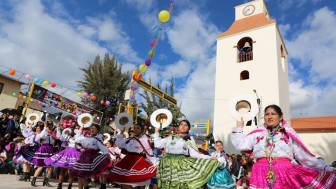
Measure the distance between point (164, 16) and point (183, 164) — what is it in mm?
6261

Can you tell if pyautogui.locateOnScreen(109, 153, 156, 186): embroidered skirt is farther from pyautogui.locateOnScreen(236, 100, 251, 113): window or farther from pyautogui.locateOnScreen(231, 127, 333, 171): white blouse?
pyautogui.locateOnScreen(231, 127, 333, 171): white blouse

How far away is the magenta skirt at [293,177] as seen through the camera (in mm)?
3057

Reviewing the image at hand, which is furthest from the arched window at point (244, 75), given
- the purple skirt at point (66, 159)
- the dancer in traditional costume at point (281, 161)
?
the dancer in traditional costume at point (281, 161)

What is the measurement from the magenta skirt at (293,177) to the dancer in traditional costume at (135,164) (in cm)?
256

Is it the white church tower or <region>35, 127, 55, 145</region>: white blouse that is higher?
the white church tower

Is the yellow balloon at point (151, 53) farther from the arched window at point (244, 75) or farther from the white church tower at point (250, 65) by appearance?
the arched window at point (244, 75)


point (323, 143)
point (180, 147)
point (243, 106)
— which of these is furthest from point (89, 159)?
point (323, 143)

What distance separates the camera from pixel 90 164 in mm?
5961

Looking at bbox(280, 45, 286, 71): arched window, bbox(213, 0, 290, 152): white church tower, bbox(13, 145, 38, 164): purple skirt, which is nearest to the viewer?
bbox(13, 145, 38, 164): purple skirt

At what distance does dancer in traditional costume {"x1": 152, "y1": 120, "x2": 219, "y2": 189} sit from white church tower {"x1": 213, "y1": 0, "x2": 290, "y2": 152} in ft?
38.3

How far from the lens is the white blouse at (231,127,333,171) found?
3.18 meters

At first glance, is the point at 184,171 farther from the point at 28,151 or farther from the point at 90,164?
the point at 28,151

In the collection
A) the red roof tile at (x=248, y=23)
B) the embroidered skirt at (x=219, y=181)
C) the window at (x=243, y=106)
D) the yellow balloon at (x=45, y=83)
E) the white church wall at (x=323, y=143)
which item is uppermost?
the red roof tile at (x=248, y=23)

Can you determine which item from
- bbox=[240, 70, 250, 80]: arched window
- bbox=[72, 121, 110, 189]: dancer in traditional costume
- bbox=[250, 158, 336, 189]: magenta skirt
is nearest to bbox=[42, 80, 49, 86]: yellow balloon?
bbox=[72, 121, 110, 189]: dancer in traditional costume
